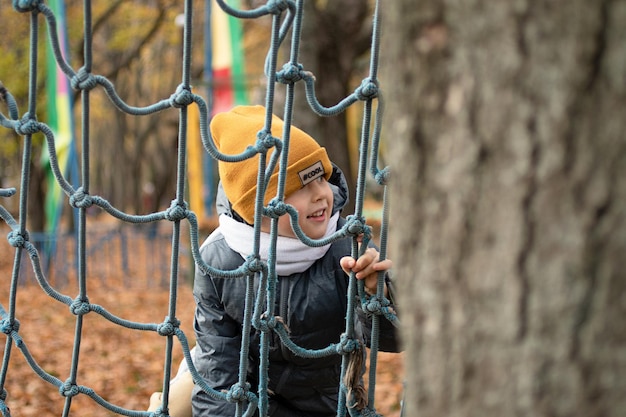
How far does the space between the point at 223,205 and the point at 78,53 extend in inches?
375

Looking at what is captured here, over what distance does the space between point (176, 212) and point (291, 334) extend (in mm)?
499

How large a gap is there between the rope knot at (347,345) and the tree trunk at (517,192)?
0.95 metres

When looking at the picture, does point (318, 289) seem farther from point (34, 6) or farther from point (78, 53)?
point (78, 53)

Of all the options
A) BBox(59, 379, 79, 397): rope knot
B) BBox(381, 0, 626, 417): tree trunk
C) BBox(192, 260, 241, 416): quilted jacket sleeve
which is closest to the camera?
BBox(381, 0, 626, 417): tree trunk

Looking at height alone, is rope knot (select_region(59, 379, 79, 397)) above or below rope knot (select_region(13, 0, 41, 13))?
below

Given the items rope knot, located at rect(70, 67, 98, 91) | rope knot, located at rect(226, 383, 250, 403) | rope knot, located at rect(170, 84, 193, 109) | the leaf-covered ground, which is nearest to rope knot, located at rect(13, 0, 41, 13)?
rope knot, located at rect(70, 67, 98, 91)

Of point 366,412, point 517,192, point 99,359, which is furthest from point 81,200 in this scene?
point 99,359

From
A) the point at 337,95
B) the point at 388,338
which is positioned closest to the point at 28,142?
the point at 388,338

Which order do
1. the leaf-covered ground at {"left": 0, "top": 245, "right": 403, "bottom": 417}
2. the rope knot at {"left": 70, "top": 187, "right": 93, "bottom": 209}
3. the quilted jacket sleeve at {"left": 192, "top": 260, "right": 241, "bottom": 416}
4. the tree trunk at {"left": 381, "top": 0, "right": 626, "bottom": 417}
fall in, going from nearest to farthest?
the tree trunk at {"left": 381, "top": 0, "right": 626, "bottom": 417} < the rope knot at {"left": 70, "top": 187, "right": 93, "bottom": 209} < the quilted jacket sleeve at {"left": 192, "top": 260, "right": 241, "bottom": 416} < the leaf-covered ground at {"left": 0, "top": 245, "right": 403, "bottom": 417}

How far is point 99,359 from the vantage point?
584cm

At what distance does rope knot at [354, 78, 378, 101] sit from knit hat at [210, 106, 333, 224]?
1.12 feet

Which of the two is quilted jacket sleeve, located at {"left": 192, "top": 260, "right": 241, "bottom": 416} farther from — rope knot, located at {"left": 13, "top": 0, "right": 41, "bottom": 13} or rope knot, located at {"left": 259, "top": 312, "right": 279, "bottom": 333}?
rope knot, located at {"left": 13, "top": 0, "right": 41, "bottom": 13}

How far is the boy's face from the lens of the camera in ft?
6.55

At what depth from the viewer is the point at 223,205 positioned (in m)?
2.18
